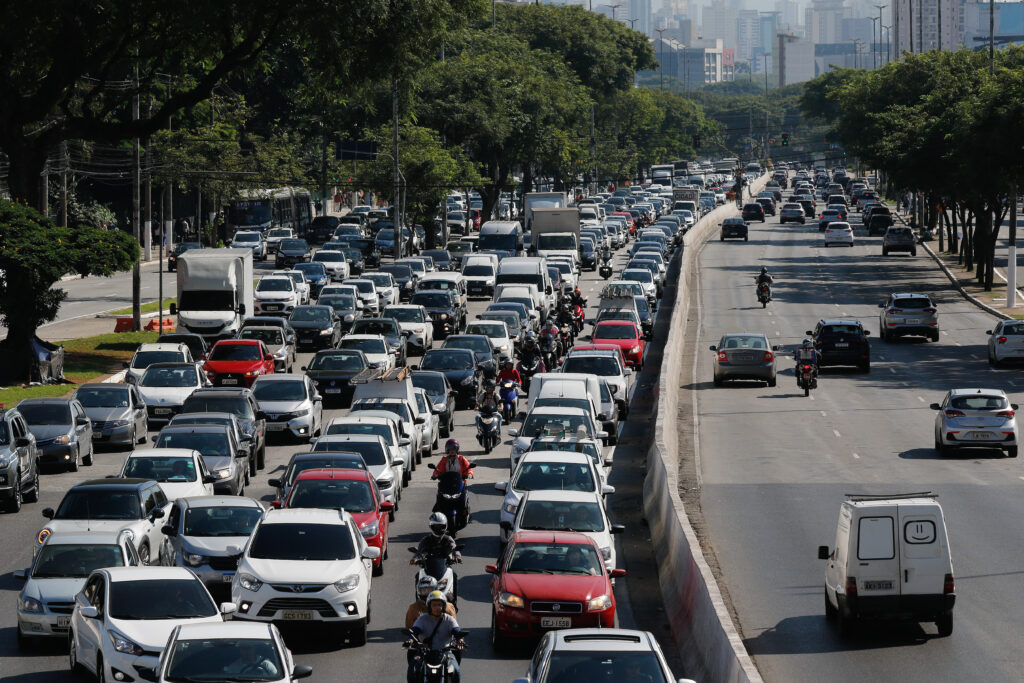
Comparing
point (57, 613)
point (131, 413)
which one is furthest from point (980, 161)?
point (57, 613)

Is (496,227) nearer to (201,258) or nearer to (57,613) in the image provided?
(201,258)

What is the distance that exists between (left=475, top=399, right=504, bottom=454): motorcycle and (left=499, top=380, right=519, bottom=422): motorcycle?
3.03 meters

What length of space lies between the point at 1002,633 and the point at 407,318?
3429 cm

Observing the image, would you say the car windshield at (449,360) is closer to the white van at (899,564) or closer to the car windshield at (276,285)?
the car windshield at (276,285)

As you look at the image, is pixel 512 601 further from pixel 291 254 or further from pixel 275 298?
pixel 291 254

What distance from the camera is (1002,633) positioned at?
18.8 meters

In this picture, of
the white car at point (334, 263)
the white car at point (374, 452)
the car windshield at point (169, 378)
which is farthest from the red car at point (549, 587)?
the white car at point (334, 263)

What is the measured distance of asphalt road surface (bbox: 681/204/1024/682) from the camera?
18.2m

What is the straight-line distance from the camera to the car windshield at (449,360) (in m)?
42.4

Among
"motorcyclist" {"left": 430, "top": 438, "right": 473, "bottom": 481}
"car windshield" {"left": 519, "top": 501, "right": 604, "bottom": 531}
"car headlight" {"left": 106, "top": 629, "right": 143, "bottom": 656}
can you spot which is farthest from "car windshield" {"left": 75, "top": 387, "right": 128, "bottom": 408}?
"car headlight" {"left": 106, "top": 629, "right": 143, "bottom": 656}

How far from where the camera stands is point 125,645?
16156 mm

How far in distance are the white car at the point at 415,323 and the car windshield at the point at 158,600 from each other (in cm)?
3286

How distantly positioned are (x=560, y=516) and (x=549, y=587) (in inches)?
135

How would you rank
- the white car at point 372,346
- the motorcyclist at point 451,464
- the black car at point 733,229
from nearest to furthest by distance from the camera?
1. the motorcyclist at point 451,464
2. the white car at point 372,346
3. the black car at point 733,229
